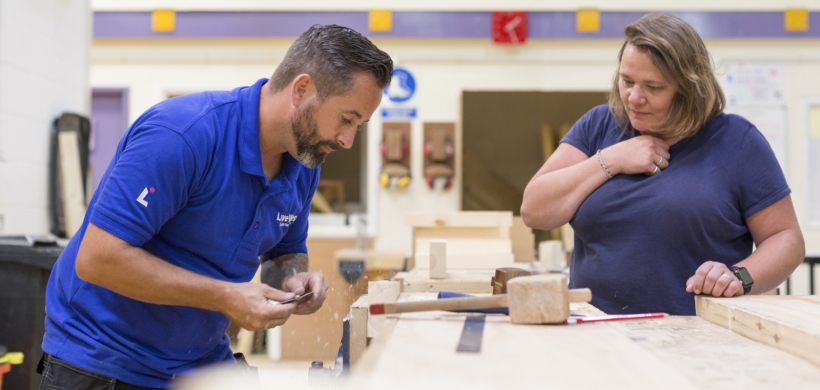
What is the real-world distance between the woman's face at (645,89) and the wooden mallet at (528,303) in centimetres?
74

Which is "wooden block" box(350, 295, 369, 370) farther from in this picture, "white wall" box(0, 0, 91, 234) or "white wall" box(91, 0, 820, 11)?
"white wall" box(91, 0, 820, 11)

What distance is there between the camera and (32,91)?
3.88 m

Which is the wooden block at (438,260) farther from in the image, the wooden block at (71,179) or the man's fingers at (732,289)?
the wooden block at (71,179)

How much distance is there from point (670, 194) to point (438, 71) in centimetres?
414

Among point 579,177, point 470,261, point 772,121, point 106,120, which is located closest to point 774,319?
point 579,177

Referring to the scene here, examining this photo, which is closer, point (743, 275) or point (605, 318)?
point (605, 318)

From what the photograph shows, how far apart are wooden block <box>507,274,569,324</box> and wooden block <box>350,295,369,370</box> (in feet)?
1.06

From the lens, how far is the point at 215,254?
1.44 m

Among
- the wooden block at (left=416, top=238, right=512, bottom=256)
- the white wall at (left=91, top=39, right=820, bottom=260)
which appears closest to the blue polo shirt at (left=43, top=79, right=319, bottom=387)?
the wooden block at (left=416, top=238, right=512, bottom=256)

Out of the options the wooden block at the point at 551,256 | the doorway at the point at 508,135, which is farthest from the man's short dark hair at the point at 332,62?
the doorway at the point at 508,135

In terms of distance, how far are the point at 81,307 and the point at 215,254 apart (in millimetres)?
301

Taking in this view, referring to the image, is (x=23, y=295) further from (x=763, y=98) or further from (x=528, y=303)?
(x=763, y=98)

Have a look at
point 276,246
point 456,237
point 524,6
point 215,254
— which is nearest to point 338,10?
point 524,6

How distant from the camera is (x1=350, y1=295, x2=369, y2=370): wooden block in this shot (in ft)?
4.33
